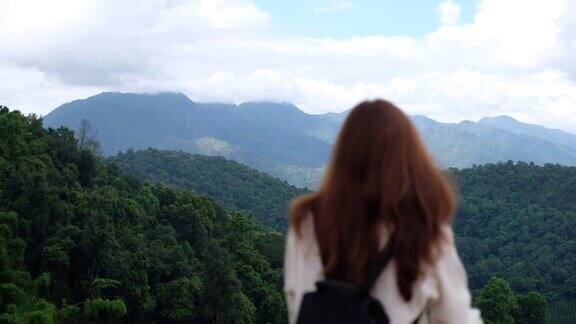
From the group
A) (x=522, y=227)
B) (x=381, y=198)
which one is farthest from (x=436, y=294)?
(x=522, y=227)

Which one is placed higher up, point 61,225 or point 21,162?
point 21,162

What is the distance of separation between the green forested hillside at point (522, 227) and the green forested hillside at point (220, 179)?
48.1 feet

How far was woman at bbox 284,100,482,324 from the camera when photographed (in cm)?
192

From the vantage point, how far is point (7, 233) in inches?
733

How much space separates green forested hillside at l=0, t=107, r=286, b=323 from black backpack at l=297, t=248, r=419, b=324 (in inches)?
586

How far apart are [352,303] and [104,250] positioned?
22267mm

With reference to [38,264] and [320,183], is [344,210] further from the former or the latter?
[38,264]

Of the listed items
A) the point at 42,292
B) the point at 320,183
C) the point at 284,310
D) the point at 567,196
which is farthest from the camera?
the point at 567,196

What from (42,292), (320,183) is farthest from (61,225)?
(320,183)

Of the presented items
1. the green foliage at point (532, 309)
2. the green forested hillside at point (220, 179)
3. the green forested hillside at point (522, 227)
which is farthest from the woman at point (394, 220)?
the green forested hillside at point (220, 179)

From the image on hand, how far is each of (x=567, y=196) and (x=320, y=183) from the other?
54602mm

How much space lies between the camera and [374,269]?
191cm

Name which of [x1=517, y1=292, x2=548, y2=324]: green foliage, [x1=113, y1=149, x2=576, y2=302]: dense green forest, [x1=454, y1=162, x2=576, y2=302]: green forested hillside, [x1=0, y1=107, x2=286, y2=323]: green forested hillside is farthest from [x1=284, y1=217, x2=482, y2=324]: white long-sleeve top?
[x1=113, y1=149, x2=576, y2=302]: dense green forest

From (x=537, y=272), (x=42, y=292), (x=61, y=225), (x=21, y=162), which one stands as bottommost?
(x=537, y=272)
